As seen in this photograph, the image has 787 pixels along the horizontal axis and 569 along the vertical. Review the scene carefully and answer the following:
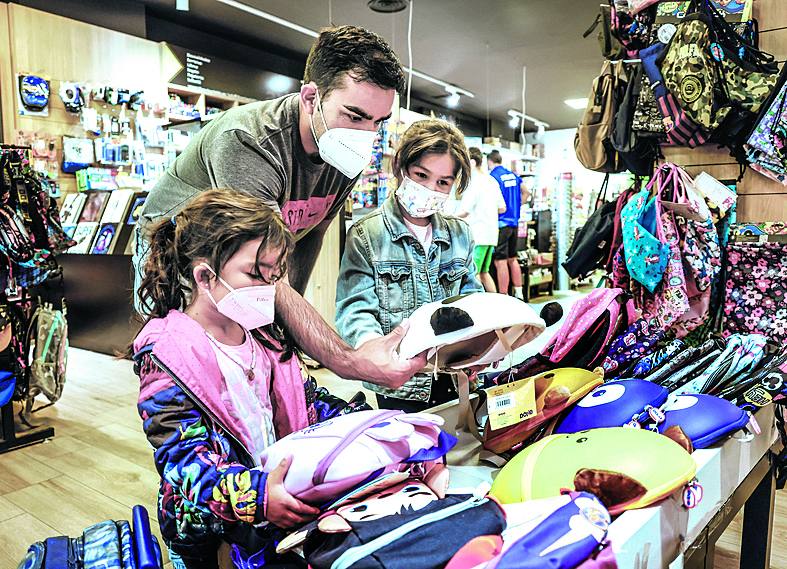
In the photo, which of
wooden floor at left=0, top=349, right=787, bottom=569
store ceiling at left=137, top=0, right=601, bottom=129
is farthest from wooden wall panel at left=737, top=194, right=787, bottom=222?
store ceiling at left=137, top=0, right=601, bottom=129

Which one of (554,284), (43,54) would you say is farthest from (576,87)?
(43,54)

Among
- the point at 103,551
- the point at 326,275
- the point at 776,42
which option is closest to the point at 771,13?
the point at 776,42

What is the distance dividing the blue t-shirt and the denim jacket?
4.67 meters

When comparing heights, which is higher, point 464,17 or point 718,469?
point 464,17

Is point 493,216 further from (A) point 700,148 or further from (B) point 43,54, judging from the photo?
(B) point 43,54

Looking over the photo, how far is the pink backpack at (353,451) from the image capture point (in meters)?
0.76

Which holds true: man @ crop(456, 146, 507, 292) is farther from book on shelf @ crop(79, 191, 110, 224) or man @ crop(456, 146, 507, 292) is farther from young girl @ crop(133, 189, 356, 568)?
young girl @ crop(133, 189, 356, 568)

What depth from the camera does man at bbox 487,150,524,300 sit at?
20.6 feet

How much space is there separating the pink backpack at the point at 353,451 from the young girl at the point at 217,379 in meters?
0.03

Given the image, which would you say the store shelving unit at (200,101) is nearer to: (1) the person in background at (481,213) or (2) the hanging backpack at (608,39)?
(1) the person in background at (481,213)

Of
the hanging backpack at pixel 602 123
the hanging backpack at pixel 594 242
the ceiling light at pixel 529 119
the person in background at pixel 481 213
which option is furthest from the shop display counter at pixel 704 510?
the ceiling light at pixel 529 119

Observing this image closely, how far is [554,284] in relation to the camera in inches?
400

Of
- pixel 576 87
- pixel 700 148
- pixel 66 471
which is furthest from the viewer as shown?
pixel 576 87

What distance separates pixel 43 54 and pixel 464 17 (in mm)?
3970
